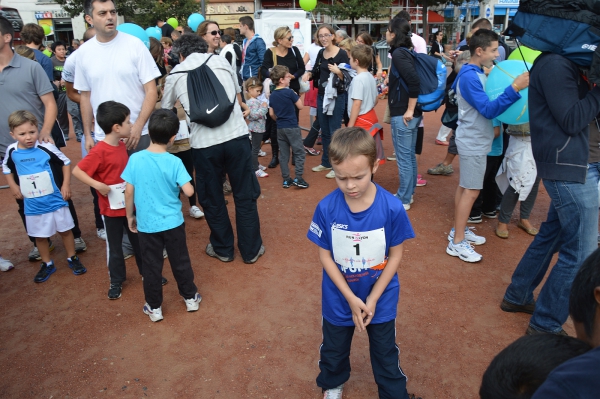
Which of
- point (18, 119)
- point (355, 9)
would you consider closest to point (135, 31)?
point (18, 119)

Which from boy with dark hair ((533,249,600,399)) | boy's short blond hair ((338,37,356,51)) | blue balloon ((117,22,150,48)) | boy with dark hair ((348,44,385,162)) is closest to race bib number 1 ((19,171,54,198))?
blue balloon ((117,22,150,48))

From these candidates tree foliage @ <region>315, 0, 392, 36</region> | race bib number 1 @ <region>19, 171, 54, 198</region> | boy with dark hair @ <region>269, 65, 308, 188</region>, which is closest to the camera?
race bib number 1 @ <region>19, 171, 54, 198</region>

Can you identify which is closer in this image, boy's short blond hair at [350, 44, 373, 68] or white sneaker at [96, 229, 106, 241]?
white sneaker at [96, 229, 106, 241]

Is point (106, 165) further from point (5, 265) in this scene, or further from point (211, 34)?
point (211, 34)

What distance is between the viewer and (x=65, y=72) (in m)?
4.36

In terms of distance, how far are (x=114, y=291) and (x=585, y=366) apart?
373 cm

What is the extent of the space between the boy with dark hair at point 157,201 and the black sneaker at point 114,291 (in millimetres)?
511

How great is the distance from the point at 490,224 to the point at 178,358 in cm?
365

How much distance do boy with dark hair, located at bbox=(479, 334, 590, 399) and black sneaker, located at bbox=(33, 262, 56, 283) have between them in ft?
13.9

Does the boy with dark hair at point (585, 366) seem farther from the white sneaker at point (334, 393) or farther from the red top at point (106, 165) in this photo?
the red top at point (106, 165)

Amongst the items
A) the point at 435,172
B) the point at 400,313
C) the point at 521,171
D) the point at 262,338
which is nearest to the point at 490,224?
the point at 521,171

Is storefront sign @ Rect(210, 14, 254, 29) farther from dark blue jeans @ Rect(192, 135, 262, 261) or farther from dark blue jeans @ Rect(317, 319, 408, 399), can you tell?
dark blue jeans @ Rect(317, 319, 408, 399)

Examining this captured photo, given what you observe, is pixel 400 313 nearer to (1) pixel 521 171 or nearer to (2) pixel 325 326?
(2) pixel 325 326

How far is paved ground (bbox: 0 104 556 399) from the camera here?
2914 mm
